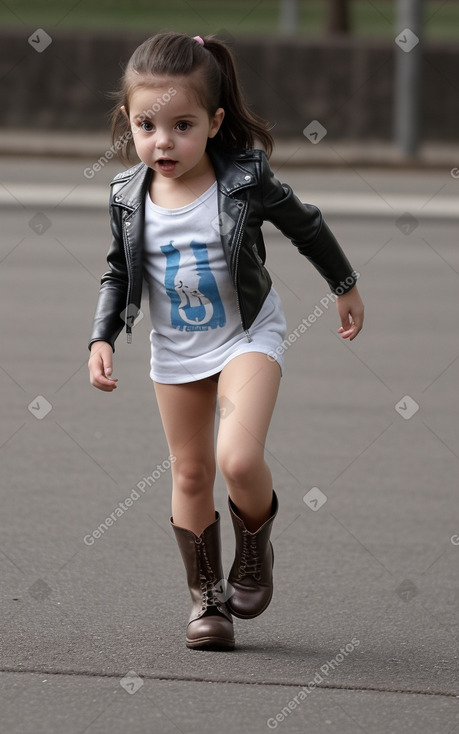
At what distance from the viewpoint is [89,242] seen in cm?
1107

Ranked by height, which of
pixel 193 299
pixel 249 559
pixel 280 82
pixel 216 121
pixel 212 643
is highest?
pixel 216 121

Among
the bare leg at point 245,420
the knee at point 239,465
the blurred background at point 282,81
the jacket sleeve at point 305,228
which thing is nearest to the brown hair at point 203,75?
the jacket sleeve at point 305,228

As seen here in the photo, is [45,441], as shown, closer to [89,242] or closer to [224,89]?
[224,89]

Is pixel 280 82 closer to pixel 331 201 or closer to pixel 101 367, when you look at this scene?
pixel 331 201

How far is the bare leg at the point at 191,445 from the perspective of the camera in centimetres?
366

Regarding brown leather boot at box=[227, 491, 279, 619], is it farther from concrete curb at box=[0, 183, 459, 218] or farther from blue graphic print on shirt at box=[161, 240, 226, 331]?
concrete curb at box=[0, 183, 459, 218]

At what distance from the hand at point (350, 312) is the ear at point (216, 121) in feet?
1.83

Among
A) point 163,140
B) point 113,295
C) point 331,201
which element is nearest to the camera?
point 163,140

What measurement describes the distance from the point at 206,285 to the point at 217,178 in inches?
11.1

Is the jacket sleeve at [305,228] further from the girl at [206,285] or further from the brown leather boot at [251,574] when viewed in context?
the brown leather boot at [251,574]

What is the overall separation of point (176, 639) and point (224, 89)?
4.91 feet

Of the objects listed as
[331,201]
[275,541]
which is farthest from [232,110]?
[331,201]

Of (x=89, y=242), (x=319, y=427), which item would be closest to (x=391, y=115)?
(x=89, y=242)

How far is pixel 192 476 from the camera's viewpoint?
370 cm
